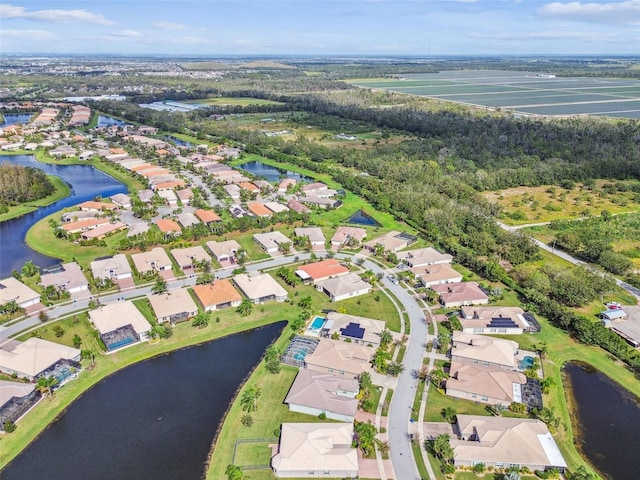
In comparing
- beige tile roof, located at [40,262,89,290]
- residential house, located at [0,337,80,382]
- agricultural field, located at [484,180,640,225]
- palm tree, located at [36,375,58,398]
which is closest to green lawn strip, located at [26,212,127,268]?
beige tile roof, located at [40,262,89,290]

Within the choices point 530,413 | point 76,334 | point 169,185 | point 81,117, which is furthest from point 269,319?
point 81,117

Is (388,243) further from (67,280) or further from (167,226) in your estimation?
(67,280)

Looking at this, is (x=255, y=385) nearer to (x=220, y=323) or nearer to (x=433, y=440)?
(x=220, y=323)

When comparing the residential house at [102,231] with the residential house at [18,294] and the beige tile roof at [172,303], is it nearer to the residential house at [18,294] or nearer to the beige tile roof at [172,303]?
the residential house at [18,294]

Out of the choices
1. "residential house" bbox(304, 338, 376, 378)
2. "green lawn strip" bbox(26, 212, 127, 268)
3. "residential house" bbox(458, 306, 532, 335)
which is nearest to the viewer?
"residential house" bbox(304, 338, 376, 378)

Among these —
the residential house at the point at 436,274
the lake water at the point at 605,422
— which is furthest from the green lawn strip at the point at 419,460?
the residential house at the point at 436,274

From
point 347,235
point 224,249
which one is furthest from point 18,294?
point 347,235

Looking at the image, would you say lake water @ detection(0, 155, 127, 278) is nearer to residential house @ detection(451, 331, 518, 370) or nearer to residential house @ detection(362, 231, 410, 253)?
residential house @ detection(362, 231, 410, 253)
